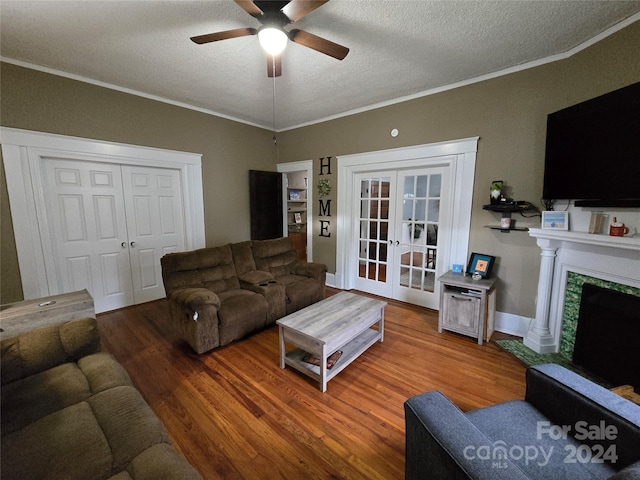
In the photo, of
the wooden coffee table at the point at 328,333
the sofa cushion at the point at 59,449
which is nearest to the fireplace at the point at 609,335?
the wooden coffee table at the point at 328,333

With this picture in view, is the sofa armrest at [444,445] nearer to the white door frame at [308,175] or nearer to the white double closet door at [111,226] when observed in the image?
the white door frame at [308,175]

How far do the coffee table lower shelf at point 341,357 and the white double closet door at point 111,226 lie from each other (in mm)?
2596

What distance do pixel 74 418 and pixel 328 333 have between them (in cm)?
143

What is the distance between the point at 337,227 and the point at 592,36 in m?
3.19

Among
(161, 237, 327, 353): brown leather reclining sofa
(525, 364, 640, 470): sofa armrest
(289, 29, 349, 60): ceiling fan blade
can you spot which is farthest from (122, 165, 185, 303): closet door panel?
(525, 364, 640, 470): sofa armrest

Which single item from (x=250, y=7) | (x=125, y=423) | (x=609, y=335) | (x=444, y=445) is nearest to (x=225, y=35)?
(x=250, y=7)

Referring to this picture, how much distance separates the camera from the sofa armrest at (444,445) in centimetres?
79

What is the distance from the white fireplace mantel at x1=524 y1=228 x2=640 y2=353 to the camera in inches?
74.3

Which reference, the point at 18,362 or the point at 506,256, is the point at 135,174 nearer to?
the point at 18,362

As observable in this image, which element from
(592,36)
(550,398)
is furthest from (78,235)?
(592,36)

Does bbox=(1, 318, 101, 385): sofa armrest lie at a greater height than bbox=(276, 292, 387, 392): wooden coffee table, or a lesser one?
greater

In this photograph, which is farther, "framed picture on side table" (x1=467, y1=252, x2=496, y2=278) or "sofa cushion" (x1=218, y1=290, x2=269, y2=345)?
"framed picture on side table" (x1=467, y1=252, x2=496, y2=278)

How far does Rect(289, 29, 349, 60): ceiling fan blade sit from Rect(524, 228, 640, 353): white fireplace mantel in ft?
7.41

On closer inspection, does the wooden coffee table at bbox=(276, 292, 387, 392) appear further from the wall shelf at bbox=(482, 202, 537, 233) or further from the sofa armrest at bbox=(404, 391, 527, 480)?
the wall shelf at bbox=(482, 202, 537, 233)
